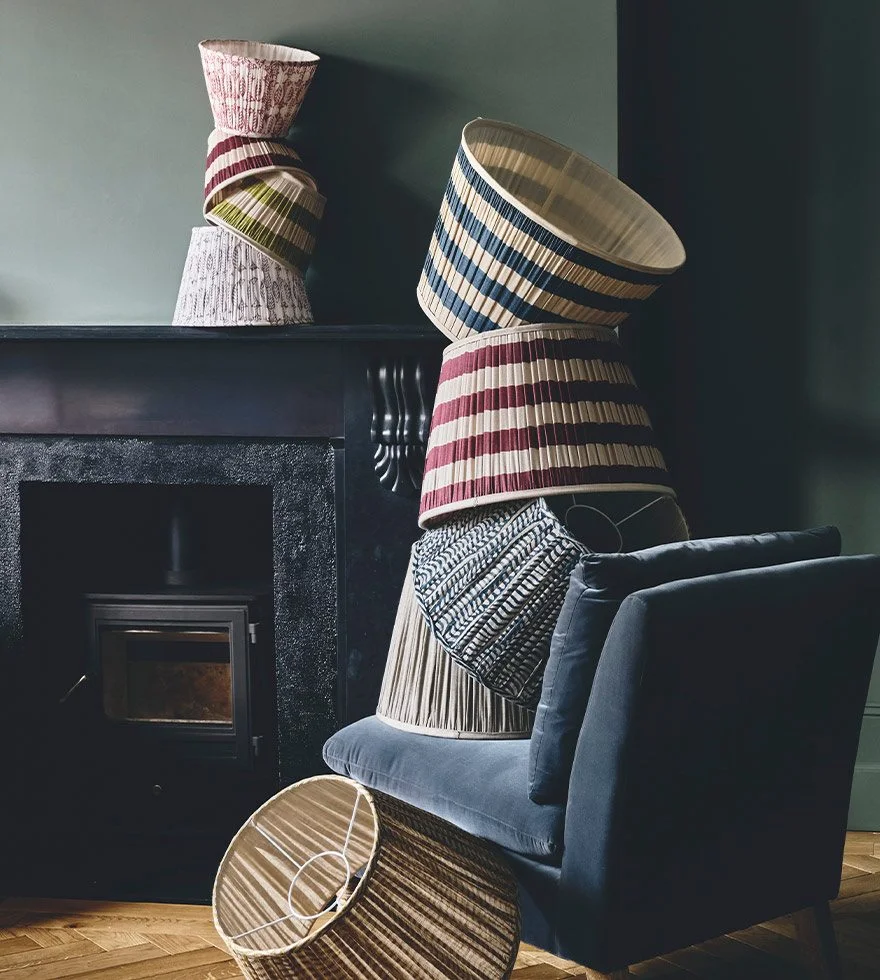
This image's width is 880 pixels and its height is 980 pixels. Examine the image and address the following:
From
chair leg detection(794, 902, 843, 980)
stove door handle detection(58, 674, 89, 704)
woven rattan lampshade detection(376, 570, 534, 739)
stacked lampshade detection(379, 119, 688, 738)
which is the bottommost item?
chair leg detection(794, 902, 843, 980)

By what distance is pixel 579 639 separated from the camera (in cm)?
164

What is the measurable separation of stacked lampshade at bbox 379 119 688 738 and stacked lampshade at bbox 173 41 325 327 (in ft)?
1.38

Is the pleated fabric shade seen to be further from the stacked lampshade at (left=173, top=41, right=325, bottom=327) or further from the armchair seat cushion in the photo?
the armchair seat cushion

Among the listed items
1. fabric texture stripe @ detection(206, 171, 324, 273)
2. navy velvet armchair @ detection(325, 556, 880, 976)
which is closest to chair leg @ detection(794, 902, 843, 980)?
navy velvet armchair @ detection(325, 556, 880, 976)

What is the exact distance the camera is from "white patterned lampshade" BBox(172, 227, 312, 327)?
2.37 meters

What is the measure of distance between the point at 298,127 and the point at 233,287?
409mm

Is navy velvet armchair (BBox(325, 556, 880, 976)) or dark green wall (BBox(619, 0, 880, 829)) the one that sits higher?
dark green wall (BBox(619, 0, 880, 829))

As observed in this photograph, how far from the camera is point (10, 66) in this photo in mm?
2609

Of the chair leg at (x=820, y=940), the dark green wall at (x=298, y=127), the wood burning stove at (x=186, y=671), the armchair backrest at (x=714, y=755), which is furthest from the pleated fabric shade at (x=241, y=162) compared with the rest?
the chair leg at (x=820, y=940)

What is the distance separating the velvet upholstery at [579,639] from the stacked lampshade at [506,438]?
→ 0.54 feet

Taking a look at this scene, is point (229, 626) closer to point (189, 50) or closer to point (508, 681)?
point (508, 681)

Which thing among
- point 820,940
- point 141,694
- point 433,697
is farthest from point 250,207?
point 820,940

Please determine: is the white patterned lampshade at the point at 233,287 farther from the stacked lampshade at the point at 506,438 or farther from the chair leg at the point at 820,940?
the chair leg at the point at 820,940

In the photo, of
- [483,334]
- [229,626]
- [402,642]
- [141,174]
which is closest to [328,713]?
[229,626]
